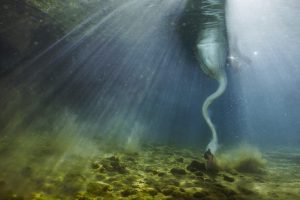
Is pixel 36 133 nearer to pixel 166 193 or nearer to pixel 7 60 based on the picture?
pixel 7 60

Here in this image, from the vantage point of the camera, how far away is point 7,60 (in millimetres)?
16797

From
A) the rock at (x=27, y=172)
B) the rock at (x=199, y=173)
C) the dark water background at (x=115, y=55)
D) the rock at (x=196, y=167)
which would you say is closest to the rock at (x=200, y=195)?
the rock at (x=199, y=173)

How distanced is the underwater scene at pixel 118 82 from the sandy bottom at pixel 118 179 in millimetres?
42

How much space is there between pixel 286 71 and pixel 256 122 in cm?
11336

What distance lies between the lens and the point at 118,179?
823cm

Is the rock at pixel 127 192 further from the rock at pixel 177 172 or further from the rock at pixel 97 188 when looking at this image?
the rock at pixel 177 172

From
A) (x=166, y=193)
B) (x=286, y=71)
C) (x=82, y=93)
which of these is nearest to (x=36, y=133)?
(x=82, y=93)

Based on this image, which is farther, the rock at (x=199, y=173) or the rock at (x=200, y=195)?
the rock at (x=199, y=173)

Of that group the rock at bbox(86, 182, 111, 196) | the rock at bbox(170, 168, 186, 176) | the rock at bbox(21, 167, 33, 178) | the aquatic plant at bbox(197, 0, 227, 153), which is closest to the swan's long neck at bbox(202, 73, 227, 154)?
the aquatic plant at bbox(197, 0, 227, 153)

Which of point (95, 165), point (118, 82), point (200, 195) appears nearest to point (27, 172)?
point (95, 165)

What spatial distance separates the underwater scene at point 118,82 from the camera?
7.88 metres

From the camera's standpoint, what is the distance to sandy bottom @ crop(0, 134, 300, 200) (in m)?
6.82

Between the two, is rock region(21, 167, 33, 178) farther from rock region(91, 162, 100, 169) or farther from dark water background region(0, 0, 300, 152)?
dark water background region(0, 0, 300, 152)

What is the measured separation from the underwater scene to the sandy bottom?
0.04m
